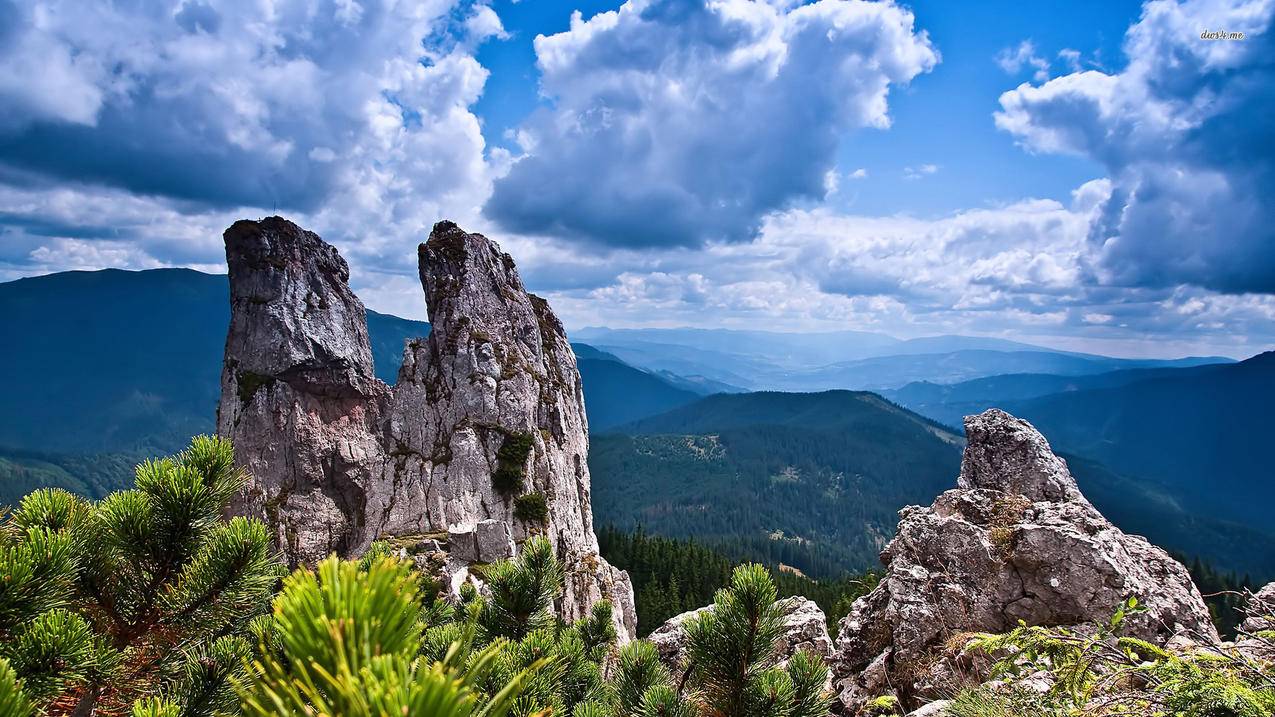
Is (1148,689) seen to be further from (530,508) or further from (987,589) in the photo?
(530,508)

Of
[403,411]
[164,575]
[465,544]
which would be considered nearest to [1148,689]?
[164,575]

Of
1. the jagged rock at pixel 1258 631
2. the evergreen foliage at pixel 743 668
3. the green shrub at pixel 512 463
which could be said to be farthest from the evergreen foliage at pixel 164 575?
the green shrub at pixel 512 463

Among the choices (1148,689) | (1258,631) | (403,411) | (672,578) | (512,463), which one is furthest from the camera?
(672,578)

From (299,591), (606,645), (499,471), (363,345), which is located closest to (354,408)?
(363,345)

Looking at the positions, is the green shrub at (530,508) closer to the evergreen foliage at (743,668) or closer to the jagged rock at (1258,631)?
the jagged rock at (1258,631)

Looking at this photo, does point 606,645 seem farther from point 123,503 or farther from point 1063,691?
point 123,503

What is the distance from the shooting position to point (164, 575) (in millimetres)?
3820

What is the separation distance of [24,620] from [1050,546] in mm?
15239

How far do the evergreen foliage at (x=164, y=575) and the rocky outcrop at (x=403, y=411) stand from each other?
3558 centimetres

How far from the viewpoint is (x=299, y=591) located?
152 cm

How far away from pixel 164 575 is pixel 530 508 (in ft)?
125

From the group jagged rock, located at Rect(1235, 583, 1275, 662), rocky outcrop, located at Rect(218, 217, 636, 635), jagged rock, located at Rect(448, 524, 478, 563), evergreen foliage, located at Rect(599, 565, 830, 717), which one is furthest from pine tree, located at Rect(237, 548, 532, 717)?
rocky outcrop, located at Rect(218, 217, 636, 635)

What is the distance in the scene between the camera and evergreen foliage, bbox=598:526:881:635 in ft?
199

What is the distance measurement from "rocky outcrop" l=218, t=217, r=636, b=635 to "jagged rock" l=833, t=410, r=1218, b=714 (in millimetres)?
27468
